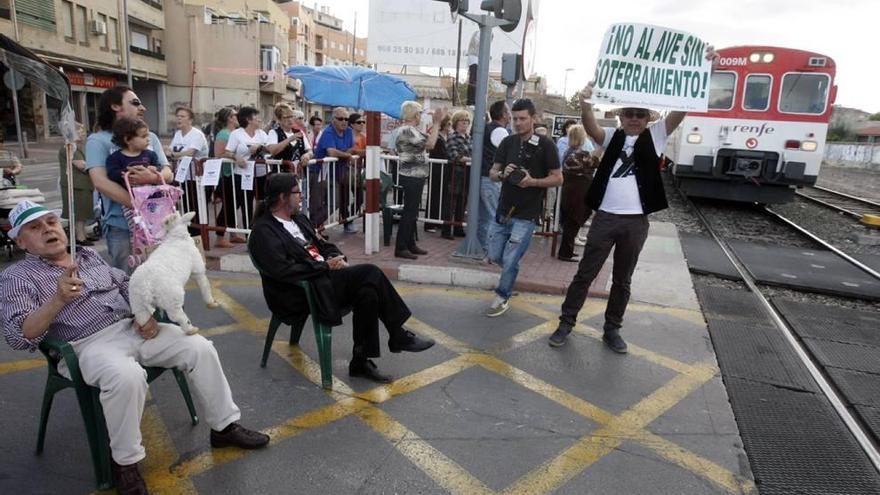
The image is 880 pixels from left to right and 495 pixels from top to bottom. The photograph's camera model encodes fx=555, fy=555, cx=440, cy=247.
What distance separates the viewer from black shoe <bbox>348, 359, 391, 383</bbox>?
3754 millimetres

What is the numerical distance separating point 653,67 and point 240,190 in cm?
480

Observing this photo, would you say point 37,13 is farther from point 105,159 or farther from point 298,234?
point 298,234

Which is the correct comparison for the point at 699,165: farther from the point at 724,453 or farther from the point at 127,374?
the point at 127,374

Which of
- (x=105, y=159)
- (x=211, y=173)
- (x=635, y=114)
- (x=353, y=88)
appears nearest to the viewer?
(x=105, y=159)

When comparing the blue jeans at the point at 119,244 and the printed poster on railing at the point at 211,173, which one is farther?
the printed poster on railing at the point at 211,173

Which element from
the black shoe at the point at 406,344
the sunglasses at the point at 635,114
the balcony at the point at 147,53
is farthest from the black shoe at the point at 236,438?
the balcony at the point at 147,53

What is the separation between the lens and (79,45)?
27.0 m

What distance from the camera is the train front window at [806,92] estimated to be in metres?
11.4

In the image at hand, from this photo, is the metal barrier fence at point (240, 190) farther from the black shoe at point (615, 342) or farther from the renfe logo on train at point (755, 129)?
the renfe logo on train at point (755, 129)

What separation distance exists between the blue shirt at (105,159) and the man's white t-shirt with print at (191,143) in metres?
3.35

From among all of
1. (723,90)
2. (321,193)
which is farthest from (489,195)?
(723,90)

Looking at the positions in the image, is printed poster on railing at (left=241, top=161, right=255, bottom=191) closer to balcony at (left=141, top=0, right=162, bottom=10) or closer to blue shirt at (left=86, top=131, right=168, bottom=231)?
blue shirt at (left=86, top=131, right=168, bottom=231)

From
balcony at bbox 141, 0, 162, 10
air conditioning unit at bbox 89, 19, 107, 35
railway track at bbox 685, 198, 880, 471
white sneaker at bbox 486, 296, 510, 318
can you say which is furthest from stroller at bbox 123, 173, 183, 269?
balcony at bbox 141, 0, 162, 10

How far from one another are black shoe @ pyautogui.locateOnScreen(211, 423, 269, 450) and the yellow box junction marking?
4 centimetres
